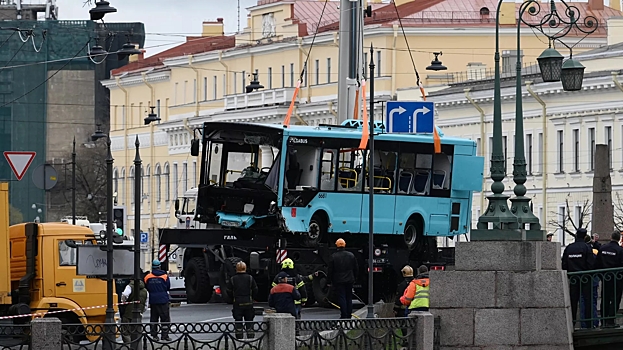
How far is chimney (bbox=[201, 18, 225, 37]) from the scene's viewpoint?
118m

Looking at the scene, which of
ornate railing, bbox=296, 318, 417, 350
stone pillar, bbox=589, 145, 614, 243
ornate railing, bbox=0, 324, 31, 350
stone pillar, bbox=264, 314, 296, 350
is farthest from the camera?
stone pillar, bbox=589, 145, 614, 243

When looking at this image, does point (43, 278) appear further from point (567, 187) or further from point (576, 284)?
point (567, 187)

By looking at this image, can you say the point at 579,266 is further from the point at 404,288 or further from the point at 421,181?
the point at 421,181

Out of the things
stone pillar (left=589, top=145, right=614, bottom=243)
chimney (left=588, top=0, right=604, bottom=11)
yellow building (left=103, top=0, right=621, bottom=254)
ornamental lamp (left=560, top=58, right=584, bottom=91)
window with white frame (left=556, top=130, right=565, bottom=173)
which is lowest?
stone pillar (left=589, top=145, right=614, bottom=243)

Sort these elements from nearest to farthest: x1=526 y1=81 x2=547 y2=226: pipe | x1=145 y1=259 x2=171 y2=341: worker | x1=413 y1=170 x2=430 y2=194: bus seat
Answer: x1=145 y1=259 x2=171 y2=341: worker
x1=413 y1=170 x2=430 y2=194: bus seat
x1=526 y1=81 x2=547 y2=226: pipe

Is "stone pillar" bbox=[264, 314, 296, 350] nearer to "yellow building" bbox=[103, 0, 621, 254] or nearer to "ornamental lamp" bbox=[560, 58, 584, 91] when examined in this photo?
"ornamental lamp" bbox=[560, 58, 584, 91]

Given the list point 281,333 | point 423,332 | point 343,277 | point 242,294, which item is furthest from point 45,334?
point 343,277

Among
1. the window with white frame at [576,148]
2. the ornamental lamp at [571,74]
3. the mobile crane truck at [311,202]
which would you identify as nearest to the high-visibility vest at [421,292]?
the ornamental lamp at [571,74]

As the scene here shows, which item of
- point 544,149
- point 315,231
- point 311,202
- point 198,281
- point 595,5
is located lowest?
point 198,281

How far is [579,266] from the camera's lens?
93.7 feet

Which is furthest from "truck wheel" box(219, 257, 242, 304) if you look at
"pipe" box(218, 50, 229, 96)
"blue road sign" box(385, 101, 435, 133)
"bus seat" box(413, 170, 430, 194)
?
"pipe" box(218, 50, 229, 96)

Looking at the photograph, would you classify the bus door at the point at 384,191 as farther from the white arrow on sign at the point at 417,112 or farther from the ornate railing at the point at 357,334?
the ornate railing at the point at 357,334

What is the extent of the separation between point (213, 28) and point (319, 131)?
82489mm

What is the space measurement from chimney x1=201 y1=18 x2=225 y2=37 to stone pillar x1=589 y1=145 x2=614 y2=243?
81.1m
